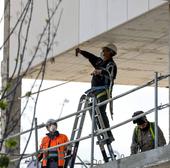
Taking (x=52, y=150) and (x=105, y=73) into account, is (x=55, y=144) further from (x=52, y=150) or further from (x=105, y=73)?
(x=105, y=73)

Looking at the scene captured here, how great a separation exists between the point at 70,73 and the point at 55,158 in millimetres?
5143

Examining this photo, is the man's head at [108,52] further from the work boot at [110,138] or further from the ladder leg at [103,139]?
the work boot at [110,138]

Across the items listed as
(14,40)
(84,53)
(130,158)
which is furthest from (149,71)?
(130,158)

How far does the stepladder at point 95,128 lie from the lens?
595 inches

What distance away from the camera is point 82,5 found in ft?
59.5

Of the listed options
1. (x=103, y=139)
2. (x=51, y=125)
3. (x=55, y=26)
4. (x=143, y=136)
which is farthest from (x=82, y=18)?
(x=143, y=136)

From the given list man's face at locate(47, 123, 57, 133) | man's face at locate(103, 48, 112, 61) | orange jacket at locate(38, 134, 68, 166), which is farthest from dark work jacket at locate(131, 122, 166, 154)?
man's face at locate(47, 123, 57, 133)

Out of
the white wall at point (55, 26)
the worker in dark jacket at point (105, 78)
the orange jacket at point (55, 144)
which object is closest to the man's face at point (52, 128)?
the orange jacket at point (55, 144)

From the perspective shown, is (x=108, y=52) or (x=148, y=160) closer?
(x=148, y=160)

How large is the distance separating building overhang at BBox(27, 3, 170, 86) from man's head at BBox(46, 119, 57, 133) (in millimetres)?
1957

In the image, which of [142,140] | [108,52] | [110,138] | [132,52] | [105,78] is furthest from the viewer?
[132,52]

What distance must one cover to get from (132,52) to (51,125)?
3.25m

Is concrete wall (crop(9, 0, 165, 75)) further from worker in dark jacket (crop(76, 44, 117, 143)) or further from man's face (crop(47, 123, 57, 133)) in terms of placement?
man's face (crop(47, 123, 57, 133))

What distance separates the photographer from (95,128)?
49.7 feet
